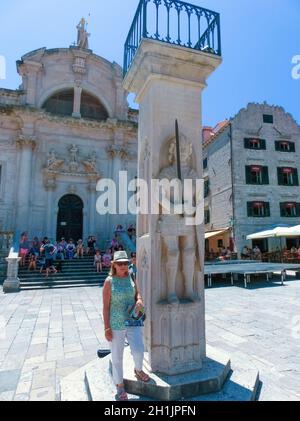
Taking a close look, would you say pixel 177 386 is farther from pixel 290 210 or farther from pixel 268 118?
pixel 268 118

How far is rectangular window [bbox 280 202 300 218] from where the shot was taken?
24.3 m

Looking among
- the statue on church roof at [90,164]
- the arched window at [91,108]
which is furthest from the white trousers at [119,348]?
the arched window at [91,108]

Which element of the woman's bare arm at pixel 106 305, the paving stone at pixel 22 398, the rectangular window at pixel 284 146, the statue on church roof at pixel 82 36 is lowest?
the paving stone at pixel 22 398

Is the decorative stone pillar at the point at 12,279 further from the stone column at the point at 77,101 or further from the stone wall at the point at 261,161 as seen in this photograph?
the stone wall at the point at 261,161

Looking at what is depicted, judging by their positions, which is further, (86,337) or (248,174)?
(248,174)

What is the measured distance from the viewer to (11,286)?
11.1 m

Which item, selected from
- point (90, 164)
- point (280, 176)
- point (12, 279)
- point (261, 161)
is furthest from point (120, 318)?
point (280, 176)

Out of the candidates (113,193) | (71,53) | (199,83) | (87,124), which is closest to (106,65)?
(71,53)

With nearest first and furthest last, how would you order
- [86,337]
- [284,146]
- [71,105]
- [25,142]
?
[86,337] < [25,142] < [71,105] < [284,146]

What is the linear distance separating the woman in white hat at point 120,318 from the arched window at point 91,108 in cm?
2004

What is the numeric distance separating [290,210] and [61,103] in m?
20.7

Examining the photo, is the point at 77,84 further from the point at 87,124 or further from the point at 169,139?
the point at 169,139

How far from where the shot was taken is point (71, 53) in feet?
67.4

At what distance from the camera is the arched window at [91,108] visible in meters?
21.3
